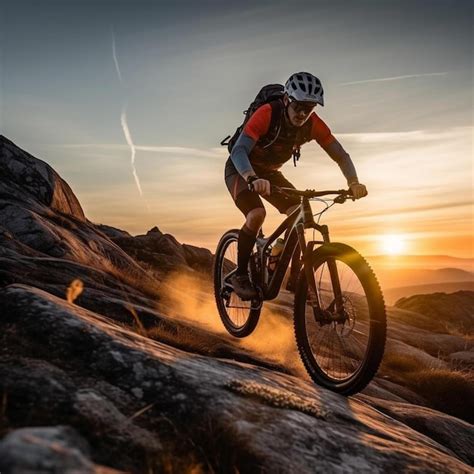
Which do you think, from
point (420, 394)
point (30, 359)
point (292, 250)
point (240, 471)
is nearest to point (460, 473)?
point (240, 471)

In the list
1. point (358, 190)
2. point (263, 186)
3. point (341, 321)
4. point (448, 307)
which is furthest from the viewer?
point (448, 307)

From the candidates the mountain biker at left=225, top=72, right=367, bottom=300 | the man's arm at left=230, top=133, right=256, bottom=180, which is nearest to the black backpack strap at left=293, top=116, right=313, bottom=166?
the mountain biker at left=225, top=72, right=367, bottom=300

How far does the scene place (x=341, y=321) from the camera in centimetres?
638

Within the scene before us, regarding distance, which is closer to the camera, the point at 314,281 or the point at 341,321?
the point at 341,321

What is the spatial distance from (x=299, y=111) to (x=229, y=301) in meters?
4.67

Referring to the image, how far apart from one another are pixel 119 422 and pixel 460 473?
3.06m

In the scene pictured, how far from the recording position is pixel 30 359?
361 centimetres

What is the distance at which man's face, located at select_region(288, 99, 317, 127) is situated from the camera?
7754 millimetres

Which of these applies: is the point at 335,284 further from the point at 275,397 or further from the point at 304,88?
the point at 304,88

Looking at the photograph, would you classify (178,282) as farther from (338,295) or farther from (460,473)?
(460,473)

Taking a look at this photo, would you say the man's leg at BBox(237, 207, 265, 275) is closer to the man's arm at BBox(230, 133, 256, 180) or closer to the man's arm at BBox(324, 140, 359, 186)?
the man's arm at BBox(230, 133, 256, 180)

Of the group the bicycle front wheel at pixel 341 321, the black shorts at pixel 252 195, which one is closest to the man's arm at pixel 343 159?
the black shorts at pixel 252 195

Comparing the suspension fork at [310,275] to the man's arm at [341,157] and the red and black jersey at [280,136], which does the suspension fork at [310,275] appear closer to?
the man's arm at [341,157]

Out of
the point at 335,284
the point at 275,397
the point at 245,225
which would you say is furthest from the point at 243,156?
the point at 275,397
